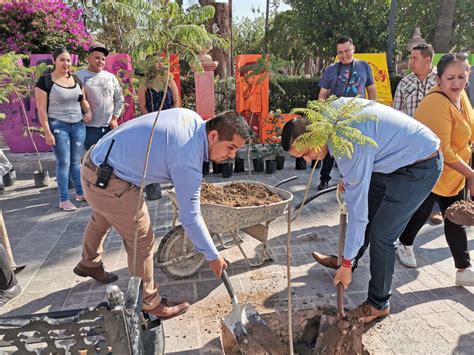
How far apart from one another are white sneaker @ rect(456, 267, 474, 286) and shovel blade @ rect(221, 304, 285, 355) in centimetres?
188

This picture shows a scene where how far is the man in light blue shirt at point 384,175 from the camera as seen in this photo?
2.22m

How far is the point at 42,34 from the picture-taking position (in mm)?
→ 7875

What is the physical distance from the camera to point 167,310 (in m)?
2.95

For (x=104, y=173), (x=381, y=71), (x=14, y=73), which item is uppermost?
(x=14, y=73)

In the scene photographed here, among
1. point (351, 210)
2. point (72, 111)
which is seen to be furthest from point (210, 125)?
point (72, 111)

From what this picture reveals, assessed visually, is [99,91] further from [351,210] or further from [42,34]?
[351,210]

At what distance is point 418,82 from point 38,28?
23.7 feet

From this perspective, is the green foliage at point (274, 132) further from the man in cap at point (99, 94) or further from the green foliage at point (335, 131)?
the green foliage at point (335, 131)

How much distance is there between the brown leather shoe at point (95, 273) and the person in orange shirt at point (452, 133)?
2957 mm

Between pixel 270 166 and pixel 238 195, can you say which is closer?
pixel 238 195

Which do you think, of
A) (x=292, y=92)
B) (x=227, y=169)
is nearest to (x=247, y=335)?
(x=227, y=169)

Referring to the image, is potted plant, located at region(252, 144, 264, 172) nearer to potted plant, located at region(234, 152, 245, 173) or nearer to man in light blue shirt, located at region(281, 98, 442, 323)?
potted plant, located at region(234, 152, 245, 173)

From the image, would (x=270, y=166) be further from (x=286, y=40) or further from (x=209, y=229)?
(x=286, y=40)

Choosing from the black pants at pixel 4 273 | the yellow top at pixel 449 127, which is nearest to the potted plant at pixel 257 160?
the yellow top at pixel 449 127
